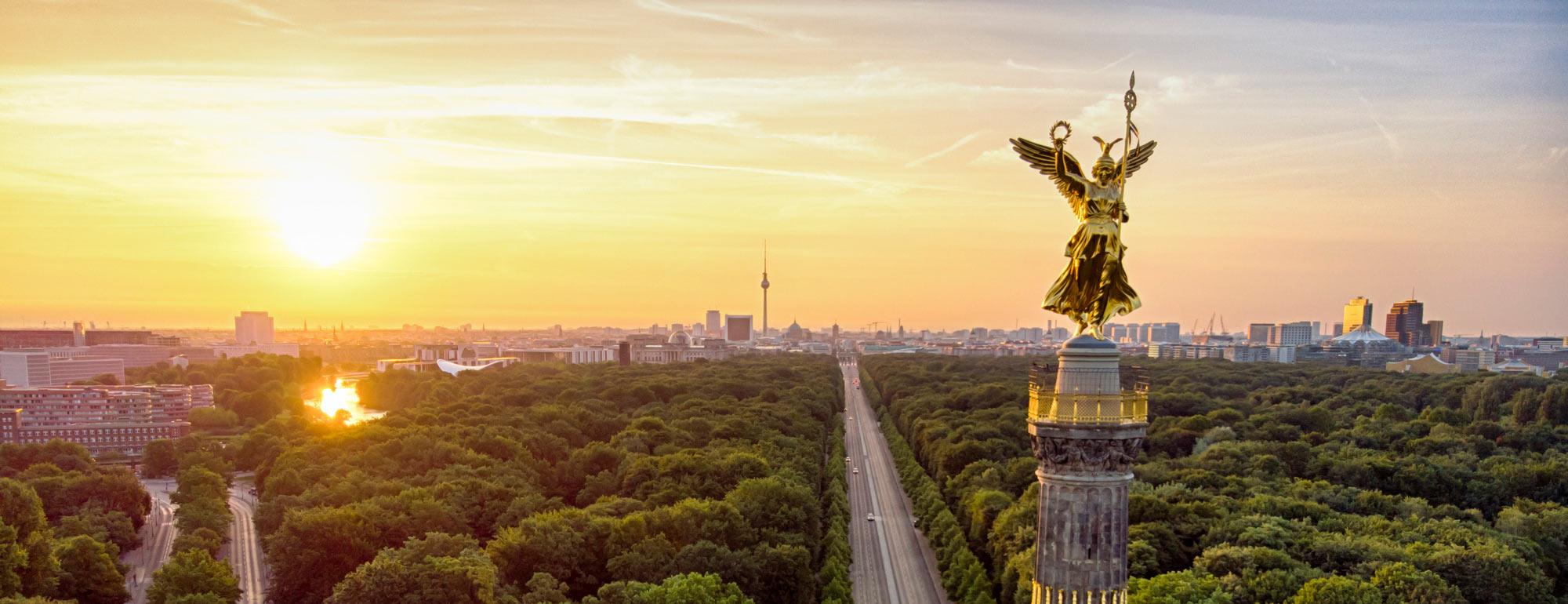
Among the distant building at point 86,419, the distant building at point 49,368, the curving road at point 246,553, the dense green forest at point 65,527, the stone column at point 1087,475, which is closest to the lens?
the stone column at point 1087,475

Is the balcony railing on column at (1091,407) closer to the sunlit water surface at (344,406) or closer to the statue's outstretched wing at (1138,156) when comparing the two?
the statue's outstretched wing at (1138,156)

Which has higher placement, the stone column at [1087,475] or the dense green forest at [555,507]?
the stone column at [1087,475]

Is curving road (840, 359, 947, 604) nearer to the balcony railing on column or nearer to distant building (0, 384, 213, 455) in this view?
the balcony railing on column

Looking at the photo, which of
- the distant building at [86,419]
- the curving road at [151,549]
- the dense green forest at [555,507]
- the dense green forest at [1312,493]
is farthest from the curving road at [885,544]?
the distant building at [86,419]

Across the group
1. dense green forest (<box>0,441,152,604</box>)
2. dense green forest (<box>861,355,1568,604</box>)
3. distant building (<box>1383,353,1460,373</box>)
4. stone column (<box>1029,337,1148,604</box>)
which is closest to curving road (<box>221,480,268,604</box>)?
dense green forest (<box>0,441,152,604</box>)

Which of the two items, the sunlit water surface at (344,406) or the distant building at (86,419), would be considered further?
the sunlit water surface at (344,406)

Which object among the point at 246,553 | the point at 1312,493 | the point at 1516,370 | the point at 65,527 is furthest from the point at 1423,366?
the point at 65,527

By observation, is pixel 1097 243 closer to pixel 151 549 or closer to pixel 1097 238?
pixel 1097 238
